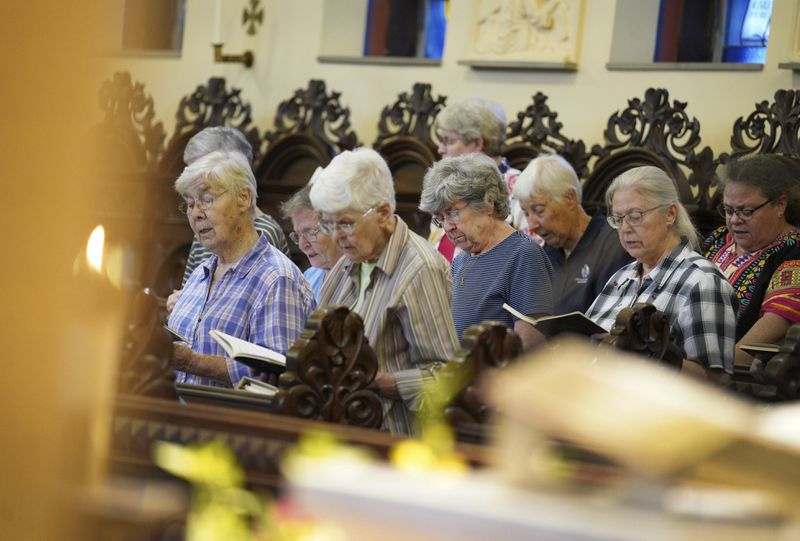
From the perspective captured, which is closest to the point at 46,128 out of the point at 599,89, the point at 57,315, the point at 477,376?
the point at 57,315

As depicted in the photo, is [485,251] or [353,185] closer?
[353,185]

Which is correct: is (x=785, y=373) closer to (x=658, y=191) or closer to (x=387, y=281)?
(x=658, y=191)

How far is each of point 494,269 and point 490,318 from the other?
0.62 feet

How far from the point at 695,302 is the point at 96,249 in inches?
142

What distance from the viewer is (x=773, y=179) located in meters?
5.76

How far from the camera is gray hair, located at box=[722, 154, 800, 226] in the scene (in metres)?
5.73

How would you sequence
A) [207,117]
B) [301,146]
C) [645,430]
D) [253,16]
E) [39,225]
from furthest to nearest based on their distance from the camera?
[253,16], [207,117], [301,146], [645,430], [39,225]

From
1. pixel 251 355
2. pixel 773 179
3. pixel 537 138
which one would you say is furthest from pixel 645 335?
pixel 537 138

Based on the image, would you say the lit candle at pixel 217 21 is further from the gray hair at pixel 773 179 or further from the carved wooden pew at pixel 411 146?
the gray hair at pixel 773 179

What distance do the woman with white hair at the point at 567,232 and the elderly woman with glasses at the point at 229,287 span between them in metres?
1.49

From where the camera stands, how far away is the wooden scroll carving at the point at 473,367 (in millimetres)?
3162

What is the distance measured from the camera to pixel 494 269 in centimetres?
482

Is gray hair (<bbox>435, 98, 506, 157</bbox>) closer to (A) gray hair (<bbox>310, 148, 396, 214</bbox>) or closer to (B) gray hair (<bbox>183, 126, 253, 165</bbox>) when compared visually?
(B) gray hair (<bbox>183, 126, 253, 165</bbox>)

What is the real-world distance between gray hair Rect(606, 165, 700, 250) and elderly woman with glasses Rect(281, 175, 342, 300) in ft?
4.62
